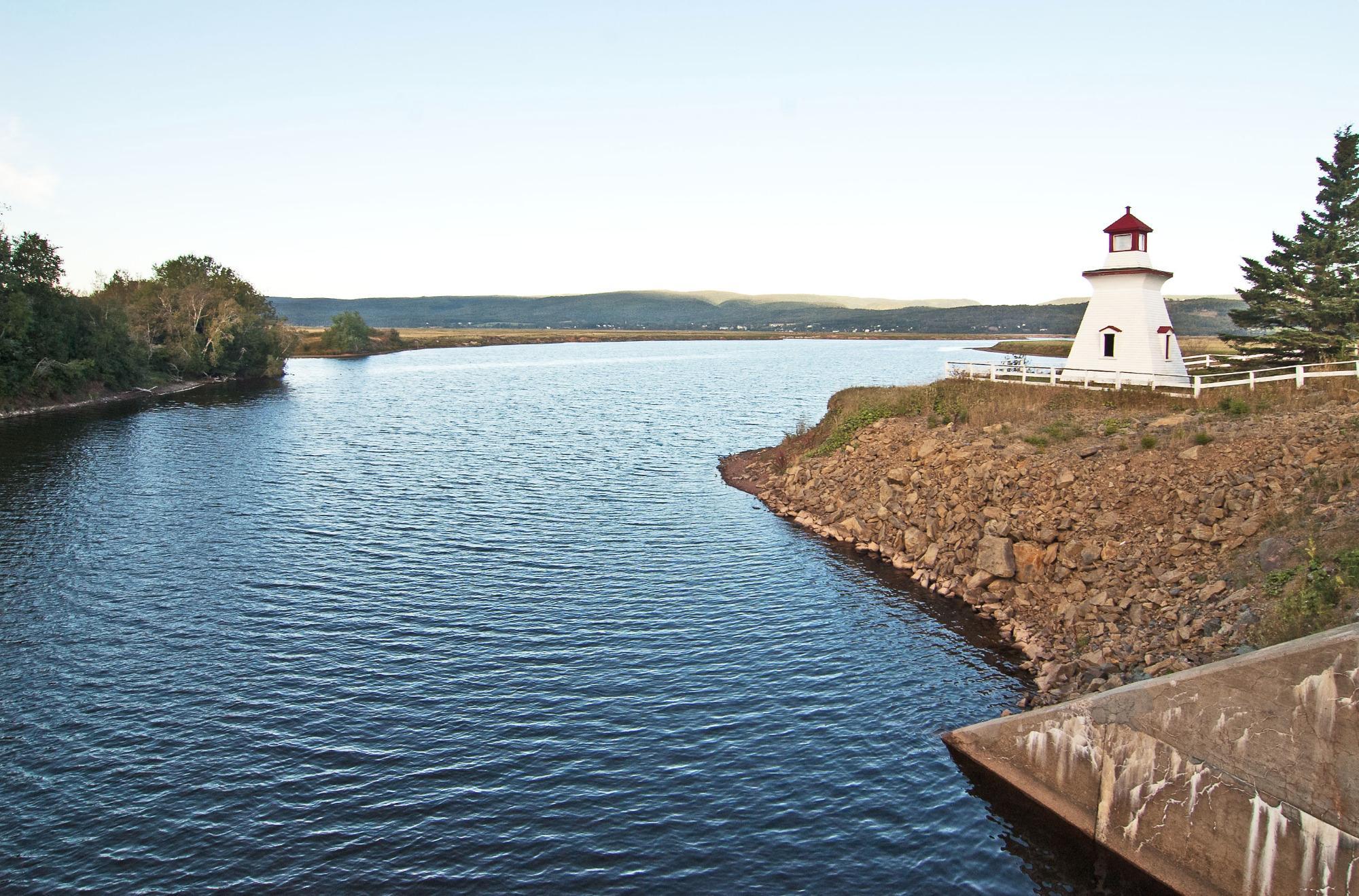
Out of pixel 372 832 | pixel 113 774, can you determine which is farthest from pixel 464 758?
pixel 113 774

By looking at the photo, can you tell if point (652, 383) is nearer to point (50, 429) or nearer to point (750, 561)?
point (50, 429)

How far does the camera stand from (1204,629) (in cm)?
2131

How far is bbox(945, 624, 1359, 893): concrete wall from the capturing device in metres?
12.9

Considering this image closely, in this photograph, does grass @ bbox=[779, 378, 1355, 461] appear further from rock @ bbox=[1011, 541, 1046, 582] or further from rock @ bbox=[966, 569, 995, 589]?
rock @ bbox=[966, 569, 995, 589]

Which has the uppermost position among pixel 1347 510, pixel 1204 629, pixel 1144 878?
pixel 1347 510

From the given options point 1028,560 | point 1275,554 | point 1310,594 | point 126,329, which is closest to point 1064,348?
point 126,329

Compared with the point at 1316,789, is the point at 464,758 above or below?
below

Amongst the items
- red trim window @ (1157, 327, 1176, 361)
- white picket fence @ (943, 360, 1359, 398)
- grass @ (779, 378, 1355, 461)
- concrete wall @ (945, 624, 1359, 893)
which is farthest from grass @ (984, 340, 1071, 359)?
concrete wall @ (945, 624, 1359, 893)

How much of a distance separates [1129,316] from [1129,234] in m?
3.83

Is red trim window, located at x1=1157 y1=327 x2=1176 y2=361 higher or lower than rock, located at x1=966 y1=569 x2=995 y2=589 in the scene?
higher

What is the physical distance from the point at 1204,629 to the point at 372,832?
18.6 metres

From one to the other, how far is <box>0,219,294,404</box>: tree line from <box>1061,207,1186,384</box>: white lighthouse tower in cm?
7655

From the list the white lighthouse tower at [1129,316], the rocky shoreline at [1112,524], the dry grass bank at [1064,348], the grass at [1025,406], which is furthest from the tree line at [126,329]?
the dry grass bank at [1064,348]

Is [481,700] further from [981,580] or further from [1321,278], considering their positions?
[1321,278]
